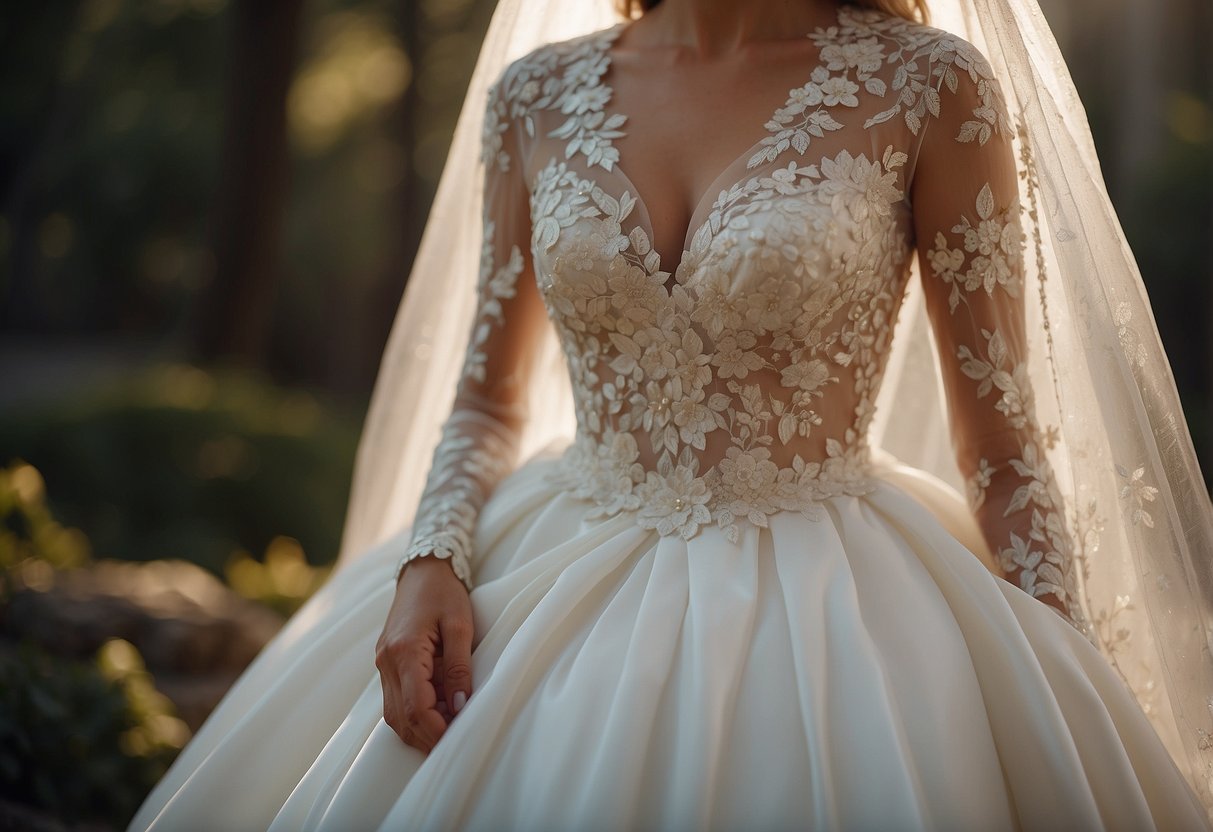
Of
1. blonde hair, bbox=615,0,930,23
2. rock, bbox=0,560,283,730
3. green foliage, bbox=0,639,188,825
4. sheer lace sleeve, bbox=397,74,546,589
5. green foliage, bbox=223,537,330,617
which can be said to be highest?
blonde hair, bbox=615,0,930,23

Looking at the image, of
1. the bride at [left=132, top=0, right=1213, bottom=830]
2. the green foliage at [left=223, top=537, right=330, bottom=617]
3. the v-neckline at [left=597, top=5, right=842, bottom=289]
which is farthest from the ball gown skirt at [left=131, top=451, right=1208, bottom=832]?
the green foliage at [left=223, top=537, right=330, bottom=617]

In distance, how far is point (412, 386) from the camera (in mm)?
2506

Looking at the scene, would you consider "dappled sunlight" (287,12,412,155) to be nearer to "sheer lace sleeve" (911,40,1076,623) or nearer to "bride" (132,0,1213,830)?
"bride" (132,0,1213,830)

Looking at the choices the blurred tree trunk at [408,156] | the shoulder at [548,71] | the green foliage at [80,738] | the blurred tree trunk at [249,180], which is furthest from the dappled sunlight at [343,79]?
the shoulder at [548,71]

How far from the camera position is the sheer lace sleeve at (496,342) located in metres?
2.06

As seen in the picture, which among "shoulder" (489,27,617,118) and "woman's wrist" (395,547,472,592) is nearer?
"woman's wrist" (395,547,472,592)

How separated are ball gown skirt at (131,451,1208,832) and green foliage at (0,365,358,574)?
4.47 m

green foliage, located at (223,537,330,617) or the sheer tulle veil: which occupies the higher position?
the sheer tulle veil

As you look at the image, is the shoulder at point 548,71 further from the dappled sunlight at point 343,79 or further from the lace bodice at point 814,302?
the dappled sunlight at point 343,79

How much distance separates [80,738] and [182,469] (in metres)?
3.60

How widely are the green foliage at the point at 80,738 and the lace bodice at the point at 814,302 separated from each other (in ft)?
5.02

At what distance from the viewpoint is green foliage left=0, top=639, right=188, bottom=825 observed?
265 centimetres

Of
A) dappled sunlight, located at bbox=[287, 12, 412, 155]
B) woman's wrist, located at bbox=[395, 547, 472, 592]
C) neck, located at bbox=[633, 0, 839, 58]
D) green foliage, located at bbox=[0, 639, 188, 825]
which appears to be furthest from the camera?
dappled sunlight, located at bbox=[287, 12, 412, 155]

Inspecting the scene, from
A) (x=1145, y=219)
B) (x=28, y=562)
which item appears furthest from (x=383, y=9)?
(x=28, y=562)
